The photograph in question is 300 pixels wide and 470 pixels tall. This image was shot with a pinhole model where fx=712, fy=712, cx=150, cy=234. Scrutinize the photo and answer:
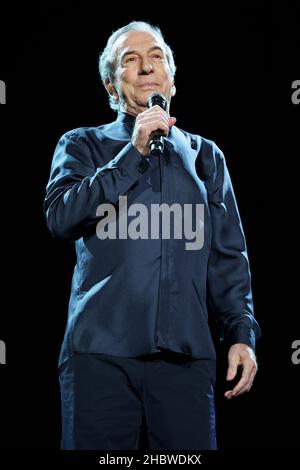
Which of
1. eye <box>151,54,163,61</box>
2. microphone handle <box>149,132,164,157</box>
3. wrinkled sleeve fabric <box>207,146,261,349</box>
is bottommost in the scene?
wrinkled sleeve fabric <box>207,146,261,349</box>

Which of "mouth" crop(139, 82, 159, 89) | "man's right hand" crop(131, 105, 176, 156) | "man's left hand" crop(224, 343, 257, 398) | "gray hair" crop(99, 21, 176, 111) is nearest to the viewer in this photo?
"man's right hand" crop(131, 105, 176, 156)

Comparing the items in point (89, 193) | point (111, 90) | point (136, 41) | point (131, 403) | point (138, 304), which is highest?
point (136, 41)

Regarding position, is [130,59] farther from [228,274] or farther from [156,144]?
[228,274]

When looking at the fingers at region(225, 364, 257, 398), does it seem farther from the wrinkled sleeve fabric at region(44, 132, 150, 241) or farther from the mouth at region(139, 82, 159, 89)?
the mouth at region(139, 82, 159, 89)

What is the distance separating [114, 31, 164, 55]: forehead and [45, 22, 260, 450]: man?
11.5 inches

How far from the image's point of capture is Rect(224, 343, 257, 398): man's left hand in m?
1.60

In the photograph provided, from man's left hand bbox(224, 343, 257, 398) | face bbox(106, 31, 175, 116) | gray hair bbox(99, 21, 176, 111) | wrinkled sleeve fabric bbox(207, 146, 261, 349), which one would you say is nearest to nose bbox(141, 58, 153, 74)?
face bbox(106, 31, 175, 116)

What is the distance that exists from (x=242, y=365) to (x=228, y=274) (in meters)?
0.23

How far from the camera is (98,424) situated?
1498 millimetres

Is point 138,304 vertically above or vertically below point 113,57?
below

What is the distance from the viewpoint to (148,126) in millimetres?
1498

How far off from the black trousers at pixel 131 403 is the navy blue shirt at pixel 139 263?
0.12 feet

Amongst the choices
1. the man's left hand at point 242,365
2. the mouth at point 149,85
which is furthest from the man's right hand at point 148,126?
the man's left hand at point 242,365

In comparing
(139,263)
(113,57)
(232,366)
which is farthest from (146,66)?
(232,366)
